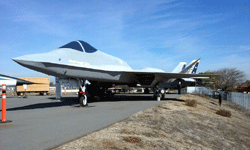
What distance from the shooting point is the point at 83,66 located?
1167cm

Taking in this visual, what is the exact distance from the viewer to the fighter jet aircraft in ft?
31.1

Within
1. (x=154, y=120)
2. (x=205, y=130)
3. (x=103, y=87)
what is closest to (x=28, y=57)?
(x=154, y=120)

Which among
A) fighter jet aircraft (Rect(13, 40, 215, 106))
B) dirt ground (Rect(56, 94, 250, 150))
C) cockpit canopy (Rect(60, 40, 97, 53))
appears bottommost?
dirt ground (Rect(56, 94, 250, 150))

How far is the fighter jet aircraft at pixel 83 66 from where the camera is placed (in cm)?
948

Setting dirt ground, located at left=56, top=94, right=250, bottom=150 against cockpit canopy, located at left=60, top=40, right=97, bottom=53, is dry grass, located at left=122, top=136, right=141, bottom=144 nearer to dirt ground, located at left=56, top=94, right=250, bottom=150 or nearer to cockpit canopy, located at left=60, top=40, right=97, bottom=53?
dirt ground, located at left=56, top=94, right=250, bottom=150

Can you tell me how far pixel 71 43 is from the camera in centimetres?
1232

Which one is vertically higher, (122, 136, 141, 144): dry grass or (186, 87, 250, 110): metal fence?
(122, 136, 141, 144): dry grass

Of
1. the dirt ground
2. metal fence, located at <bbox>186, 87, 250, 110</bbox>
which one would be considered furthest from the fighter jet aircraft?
metal fence, located at <bbox>186, 87, 250, 110</bbox>

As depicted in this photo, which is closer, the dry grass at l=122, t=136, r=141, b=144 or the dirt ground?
the dirt ground

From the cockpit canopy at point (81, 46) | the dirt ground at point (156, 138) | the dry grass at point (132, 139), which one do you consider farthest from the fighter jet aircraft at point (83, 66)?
the dry grass at point (132, 139)

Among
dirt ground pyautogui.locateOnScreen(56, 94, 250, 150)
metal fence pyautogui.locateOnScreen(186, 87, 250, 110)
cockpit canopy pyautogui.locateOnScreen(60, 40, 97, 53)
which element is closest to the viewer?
dirt ground pyautogui.locateOnScreen(56, 94, 250, 150)

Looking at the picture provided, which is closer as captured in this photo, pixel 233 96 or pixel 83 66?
pixel 83 66

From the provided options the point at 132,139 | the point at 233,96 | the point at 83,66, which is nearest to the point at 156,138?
the point at 132,139

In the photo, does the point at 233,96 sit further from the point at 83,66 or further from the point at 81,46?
the point at 83,66
